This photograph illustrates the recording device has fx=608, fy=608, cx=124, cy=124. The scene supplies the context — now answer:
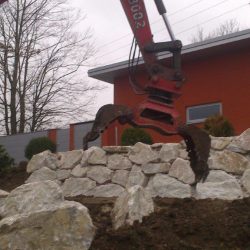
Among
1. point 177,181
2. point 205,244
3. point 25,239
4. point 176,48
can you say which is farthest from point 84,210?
point 177,181

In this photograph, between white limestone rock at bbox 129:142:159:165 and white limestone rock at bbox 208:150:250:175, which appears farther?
white limestone rock at bbox 129:142:159:165

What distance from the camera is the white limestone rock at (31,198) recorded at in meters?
5.25

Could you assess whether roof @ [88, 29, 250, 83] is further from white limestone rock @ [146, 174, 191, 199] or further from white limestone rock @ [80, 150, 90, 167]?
white limestone rock @ [146, 174, 191, 199]

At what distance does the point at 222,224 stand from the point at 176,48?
5.46 feet

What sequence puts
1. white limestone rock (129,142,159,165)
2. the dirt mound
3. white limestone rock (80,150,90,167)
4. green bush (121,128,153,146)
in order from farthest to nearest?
1. green bush (121,128,153,146)
2. white limestone rock (80,150,90,167)
3. white limestone rock (129,142,159,165)
4. the dirt mound

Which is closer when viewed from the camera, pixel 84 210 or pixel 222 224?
pixel 84 210

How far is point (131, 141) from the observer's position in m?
13.2

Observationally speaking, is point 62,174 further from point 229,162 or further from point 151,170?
point 229,162

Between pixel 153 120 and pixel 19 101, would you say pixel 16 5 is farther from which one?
pixel 153 120

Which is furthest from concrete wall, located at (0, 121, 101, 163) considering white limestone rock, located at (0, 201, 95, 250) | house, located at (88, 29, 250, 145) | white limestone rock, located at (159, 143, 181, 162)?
white limestone rock, located at (0, 201, 95, 250)

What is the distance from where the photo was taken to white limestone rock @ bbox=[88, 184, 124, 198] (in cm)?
1061

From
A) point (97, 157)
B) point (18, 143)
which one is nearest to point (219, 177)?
point (97, 157)

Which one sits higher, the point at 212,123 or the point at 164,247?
the point at 212,123

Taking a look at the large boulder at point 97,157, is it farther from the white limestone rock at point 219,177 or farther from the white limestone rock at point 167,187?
the white limestone rock at point 219,177
